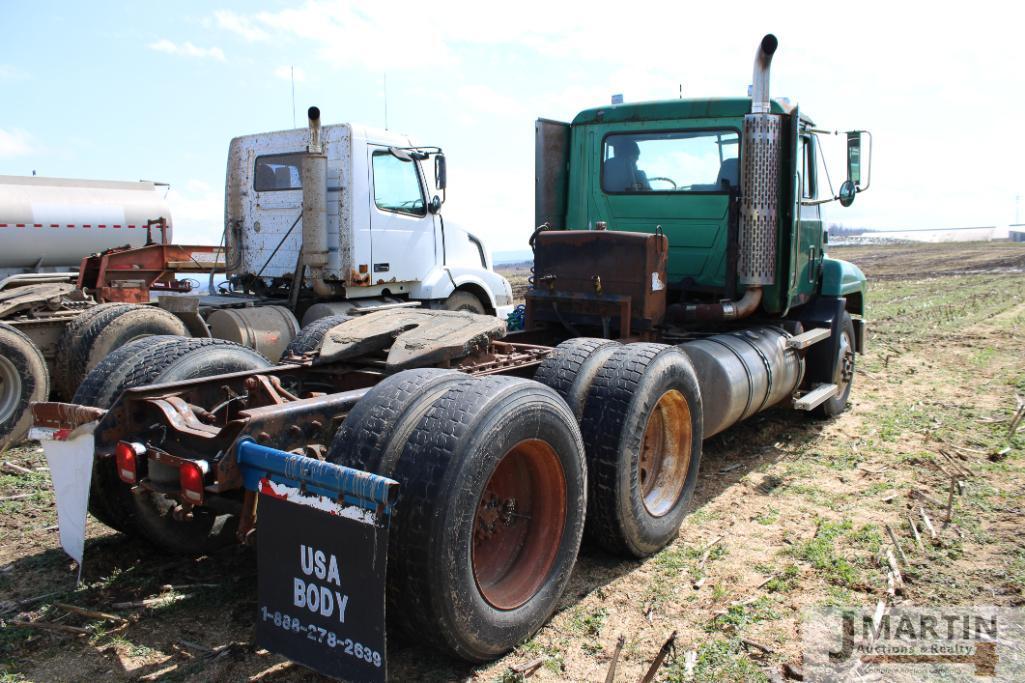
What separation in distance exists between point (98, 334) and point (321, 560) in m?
5.46

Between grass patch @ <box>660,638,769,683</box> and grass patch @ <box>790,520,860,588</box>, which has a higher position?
grass patch @ <box>790,520,860,588</box>

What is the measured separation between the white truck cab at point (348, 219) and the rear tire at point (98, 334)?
1890 mm

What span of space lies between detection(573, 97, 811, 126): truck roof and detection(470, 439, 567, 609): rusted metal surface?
418 centimetres

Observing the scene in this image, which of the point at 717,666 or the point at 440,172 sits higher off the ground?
the point at 440,172

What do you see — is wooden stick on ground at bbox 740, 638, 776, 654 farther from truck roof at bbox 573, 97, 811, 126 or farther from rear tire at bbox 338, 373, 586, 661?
truck roof at bbox 573, 97, 811, 126

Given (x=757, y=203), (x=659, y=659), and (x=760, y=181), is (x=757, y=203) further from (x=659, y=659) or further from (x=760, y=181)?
(x=659, y=659)

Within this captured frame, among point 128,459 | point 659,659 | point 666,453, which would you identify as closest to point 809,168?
point 666,453

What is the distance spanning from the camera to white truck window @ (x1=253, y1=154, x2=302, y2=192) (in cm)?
930

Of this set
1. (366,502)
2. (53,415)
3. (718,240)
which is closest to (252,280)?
(718,240)

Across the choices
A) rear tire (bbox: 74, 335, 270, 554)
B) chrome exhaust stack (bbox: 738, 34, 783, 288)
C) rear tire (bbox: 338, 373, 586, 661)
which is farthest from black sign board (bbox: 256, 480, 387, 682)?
chrome exhaust stack (bbox: 738, 34, 783, 288)

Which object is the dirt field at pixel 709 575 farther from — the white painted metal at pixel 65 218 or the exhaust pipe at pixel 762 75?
the white painted metal at pixel 65 218

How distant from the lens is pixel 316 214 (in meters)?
8.81

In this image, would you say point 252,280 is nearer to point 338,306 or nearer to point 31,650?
point 338,306

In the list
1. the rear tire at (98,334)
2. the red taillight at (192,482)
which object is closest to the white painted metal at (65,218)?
the rear tire at (98,334)
